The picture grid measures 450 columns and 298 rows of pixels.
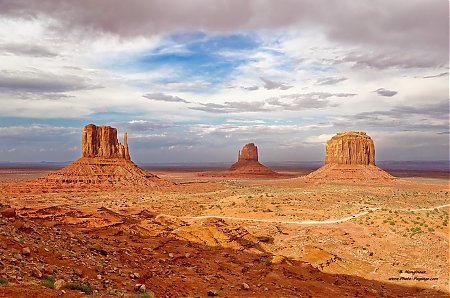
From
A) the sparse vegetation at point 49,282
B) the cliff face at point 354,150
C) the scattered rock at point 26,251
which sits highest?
the cliff face at point 354,150

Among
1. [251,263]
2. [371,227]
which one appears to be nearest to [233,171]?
[371,227]

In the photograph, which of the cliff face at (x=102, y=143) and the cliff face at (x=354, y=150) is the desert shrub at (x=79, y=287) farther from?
the cliff face at (x=354, y=150)

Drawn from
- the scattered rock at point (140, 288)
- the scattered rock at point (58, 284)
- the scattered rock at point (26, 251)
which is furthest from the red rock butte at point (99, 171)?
the scattered rock at point (58, 284)

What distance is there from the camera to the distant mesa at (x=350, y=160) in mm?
117250

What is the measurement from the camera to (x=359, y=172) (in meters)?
118

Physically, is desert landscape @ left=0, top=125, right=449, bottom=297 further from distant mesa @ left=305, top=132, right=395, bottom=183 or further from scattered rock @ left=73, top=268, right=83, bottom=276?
distant mesa @ left=305, top=132, right=395, bottom=183

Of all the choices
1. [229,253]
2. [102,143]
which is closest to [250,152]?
[102,143]

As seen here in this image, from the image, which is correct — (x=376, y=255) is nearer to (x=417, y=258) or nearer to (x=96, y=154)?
(x=417, y=258)

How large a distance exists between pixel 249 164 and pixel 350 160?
7388cm

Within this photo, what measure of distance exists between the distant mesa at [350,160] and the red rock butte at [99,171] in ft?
190

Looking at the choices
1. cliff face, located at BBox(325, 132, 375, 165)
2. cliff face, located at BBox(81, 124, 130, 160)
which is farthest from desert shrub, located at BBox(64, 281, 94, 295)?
cliff face, located at BBox(325, 132, 375, 165)

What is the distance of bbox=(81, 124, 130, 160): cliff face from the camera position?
95812mm

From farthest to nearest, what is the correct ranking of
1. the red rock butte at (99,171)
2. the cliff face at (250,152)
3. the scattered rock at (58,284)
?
1. the cliff face at (250,152)
2. the red rock butte at (99,171)
3. the scattered rock at (58,284)

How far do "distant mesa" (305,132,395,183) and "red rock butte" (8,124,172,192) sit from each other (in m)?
57.8
